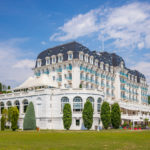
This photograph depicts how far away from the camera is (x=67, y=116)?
6044 centimetres

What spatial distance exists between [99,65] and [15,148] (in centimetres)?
7010

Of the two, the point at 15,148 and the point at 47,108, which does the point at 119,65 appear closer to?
the point at 47,108

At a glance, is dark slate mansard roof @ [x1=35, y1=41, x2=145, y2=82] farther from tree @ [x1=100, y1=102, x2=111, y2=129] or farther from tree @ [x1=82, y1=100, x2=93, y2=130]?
tree @ [x1=82, y1=100, x2=93, y2=130]

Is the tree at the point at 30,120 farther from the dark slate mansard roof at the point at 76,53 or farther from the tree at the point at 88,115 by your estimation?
the dark slate mansard roof at the point at 76,53

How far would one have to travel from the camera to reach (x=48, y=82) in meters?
72.6

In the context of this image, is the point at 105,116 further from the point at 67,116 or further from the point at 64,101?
the point at 64,101

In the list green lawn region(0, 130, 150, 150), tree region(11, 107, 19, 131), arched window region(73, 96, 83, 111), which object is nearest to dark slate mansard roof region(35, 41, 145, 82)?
arched window region(73, 96, 83, 111)

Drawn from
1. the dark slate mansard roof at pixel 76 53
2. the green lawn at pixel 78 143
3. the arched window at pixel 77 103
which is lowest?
the green lawn at pixel 78 143

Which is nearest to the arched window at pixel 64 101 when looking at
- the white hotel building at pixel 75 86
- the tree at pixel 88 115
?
the white hotel building at pixel 75 86

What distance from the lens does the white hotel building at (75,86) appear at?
6462 cm

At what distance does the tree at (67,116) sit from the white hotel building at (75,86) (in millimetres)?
2505

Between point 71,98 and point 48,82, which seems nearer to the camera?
point 71,98

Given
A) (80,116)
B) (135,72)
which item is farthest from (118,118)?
(135,72)

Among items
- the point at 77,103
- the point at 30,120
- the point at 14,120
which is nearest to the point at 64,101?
the point at 77,103
